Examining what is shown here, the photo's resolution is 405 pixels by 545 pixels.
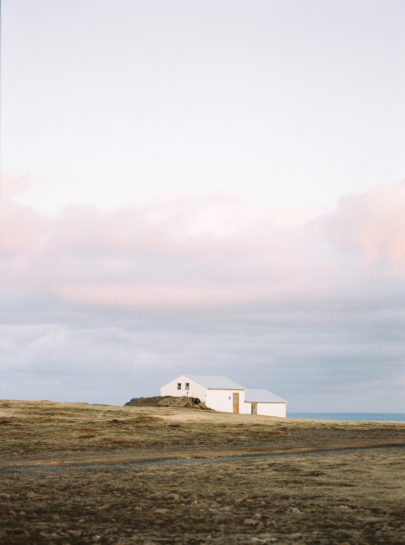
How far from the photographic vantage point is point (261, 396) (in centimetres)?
10812

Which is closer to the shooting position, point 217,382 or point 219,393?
point 219,393

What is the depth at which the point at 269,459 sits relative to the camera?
766 inches

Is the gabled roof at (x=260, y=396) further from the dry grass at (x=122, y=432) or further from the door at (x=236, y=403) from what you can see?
the dry grass at (x=122, y=432)

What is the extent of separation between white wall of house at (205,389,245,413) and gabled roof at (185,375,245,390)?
780mm

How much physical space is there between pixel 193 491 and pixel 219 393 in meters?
87.3

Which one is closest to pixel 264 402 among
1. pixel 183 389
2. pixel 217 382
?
pixel 217 382

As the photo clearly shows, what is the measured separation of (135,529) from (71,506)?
2.06m

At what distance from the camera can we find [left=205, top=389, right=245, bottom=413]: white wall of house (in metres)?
97.1

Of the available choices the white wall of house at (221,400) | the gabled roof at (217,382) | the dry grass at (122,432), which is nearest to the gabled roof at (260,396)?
the gabled roof at (217,382)

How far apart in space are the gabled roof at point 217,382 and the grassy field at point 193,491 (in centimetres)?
7277

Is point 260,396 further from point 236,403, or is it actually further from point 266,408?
point 236,403

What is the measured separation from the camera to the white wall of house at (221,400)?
97.1 meters

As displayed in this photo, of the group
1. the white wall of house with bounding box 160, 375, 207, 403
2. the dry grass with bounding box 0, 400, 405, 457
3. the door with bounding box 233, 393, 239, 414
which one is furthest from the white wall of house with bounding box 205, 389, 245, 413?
the dry grass with bounding box 0, 400, 405, 457

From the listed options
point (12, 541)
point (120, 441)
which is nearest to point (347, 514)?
point (12, 541)
